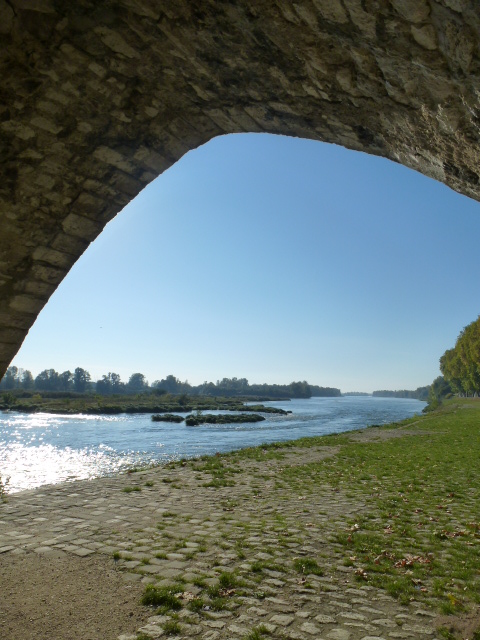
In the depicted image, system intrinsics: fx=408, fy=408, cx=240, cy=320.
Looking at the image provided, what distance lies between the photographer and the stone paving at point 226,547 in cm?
391

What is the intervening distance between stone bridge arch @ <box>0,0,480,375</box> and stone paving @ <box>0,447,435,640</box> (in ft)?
10.9

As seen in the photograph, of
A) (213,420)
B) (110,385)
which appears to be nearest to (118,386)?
(110,385)

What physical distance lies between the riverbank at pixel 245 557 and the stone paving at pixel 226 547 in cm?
2

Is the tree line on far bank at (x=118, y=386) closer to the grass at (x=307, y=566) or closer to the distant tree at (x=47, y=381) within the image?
the distant tree at (x=47, y=381)

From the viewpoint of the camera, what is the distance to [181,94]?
392 centimetres

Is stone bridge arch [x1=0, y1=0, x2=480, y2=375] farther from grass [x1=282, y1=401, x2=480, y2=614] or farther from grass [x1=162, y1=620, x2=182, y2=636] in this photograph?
grass [x1=282, y1=401, x2=480, y2=614]

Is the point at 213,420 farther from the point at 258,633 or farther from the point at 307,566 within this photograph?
the point at 258,633

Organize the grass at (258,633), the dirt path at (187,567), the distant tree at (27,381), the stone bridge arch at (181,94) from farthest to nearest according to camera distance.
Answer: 1. the distant tree at (27,381)
2. the dirt path at (187,567)
3. the grass at (258,633)
4. the stone bridge arch at (181,94)

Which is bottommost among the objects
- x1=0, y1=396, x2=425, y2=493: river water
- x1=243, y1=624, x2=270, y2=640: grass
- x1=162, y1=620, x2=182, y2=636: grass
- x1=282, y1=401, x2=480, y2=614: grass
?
x1=0, y1=396, x2=425, y2=493: river water

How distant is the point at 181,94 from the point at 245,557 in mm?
5640

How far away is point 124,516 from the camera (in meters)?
7.62

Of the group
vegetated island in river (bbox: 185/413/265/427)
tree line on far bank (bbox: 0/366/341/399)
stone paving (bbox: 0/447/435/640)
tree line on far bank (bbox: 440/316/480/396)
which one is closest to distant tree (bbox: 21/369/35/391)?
tree line on far bank (bbox: 0/366/341/399)

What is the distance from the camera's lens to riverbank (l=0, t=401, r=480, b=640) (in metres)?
3.98

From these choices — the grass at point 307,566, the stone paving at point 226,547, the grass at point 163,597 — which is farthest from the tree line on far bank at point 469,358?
the grass at point 163,597
